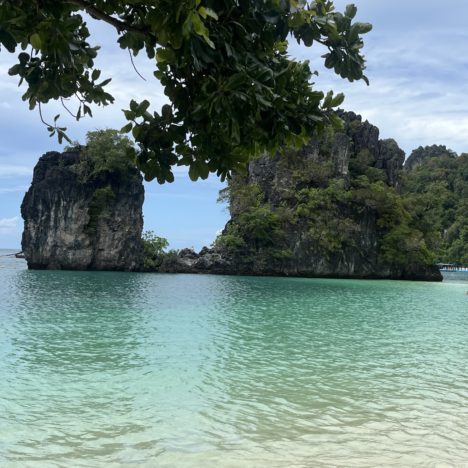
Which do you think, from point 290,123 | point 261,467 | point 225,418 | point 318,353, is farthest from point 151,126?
point 318,353

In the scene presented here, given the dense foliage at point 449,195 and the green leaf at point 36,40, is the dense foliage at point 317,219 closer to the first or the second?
the dense foliage at point 449,195

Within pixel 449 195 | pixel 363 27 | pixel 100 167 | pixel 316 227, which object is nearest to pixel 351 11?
pixel 363 27

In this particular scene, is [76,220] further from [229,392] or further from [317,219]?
[229,392]

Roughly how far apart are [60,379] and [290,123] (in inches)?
242

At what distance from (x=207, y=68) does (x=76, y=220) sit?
43371mm

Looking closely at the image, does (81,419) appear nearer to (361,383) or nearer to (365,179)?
(361,383)

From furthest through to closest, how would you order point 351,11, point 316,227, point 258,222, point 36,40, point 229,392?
point 316,227 → point 258,222 → point 229,392 → point 351,11 → point 36,40

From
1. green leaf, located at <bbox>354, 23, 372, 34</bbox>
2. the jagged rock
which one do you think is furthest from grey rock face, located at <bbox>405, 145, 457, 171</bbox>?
green leaf, located at <bbox>354, 23, 372, 34</bbox>

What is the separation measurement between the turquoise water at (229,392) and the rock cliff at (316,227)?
93.2 ft

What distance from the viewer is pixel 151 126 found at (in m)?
2.58

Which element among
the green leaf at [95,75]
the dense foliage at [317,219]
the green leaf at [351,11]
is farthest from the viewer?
the dense foliage at [317,219]

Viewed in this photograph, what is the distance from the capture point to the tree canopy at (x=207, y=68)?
215cm

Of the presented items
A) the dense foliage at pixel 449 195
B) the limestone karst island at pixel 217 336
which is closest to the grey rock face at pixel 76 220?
the limestone karst island at pixel 217 336

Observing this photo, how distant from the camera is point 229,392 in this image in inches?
263
